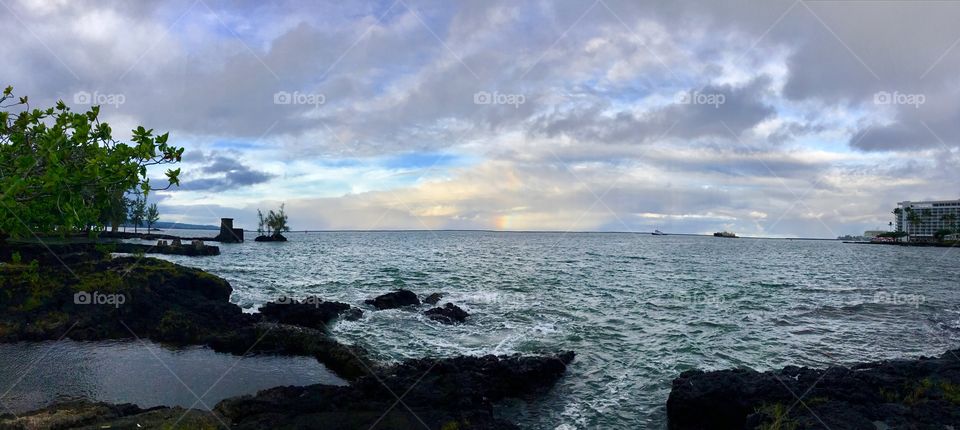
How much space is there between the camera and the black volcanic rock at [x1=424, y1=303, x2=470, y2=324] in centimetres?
2925

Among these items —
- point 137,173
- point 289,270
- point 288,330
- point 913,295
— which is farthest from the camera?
point 289,270

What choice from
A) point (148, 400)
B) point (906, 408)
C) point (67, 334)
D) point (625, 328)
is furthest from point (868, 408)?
point (67, 334)

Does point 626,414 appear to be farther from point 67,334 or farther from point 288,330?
point 67,334

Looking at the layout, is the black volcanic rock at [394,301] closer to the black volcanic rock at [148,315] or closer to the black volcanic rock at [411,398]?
the black volcanic rock at [148,315]

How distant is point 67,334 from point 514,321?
22113mm

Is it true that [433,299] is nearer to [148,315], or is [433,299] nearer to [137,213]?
[148,315]

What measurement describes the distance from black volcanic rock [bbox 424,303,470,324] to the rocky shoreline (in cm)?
478

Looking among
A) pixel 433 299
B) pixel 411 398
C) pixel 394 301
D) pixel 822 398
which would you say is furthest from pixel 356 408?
pixel 433 299

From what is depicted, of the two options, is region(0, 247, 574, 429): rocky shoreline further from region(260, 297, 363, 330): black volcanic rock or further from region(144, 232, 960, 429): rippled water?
region(144, 232, 960, 429): rippled water

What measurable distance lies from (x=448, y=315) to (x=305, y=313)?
336 inches

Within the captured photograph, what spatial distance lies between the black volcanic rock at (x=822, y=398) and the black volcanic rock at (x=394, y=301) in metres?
21.6

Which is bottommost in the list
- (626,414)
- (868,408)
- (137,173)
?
(626,414)

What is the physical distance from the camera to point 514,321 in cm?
2953

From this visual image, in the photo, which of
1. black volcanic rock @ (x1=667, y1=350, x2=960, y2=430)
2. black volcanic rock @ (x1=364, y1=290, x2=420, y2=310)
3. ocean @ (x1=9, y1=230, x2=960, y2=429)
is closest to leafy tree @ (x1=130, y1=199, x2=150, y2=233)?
ocean @ (x1=9, y1=230, x2=960, y2=429)
